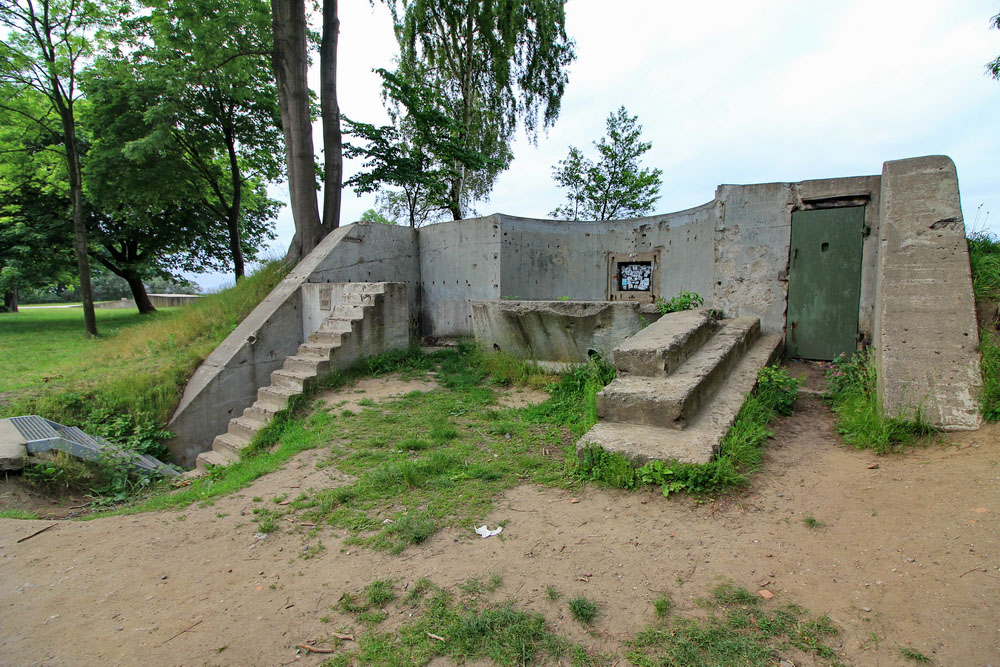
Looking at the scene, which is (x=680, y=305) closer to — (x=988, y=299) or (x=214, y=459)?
(x=988, y=299)

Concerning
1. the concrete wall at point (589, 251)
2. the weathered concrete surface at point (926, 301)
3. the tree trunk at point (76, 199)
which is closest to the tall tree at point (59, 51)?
the tree trunk at point (76, 199)

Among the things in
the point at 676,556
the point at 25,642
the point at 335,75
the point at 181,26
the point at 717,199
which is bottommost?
the point at 25,642

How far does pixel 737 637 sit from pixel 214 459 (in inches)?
241

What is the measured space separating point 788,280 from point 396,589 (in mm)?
6032

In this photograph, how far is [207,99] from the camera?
13234mm

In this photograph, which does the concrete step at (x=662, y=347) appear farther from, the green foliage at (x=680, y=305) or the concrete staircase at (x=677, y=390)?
the green foliage at (x=680, y=305)

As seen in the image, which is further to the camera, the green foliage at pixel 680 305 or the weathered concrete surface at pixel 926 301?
the green foliage at pixel 680 305

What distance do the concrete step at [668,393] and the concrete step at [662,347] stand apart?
83 mm

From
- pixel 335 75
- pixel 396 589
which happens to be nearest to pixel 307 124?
pixel 335 75

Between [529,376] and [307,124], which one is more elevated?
[307,124]

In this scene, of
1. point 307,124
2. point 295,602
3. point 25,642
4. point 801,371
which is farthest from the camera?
point 307,124

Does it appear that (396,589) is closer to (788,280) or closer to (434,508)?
(434,508)

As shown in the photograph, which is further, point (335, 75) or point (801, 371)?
point (335, 75)

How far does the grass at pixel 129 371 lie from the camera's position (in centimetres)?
621
